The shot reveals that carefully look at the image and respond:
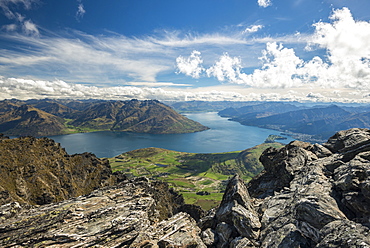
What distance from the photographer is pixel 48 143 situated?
115 metres

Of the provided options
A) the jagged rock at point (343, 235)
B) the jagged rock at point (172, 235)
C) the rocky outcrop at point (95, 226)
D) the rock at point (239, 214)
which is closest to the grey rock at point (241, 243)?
the rock at point (239, 214)

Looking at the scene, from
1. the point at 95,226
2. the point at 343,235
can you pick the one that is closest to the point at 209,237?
the point at 343,235

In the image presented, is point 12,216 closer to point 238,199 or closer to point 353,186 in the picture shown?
point 238,199

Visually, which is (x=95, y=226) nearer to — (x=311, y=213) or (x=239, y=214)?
(x=239, y=214)

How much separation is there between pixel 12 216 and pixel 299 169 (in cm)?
4876

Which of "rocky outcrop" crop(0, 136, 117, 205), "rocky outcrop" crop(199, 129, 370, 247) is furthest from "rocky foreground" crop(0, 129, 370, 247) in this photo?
"rocky outcrop" crop(0, 136, 117, 205)

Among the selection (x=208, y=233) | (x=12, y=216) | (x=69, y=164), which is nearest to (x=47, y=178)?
(x=69, y=164)

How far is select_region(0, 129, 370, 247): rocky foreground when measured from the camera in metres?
→ 18.3

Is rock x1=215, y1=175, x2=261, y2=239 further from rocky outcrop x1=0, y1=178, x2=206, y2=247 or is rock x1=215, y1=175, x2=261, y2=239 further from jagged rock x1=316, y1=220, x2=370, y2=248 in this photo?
jagged rock x1=316, y1=220, x2=370, y2=248

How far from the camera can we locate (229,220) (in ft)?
82.8

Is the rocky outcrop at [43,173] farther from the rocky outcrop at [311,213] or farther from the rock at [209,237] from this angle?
the rocky outcrop at [311,213]

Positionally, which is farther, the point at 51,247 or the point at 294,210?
the point at 294,210

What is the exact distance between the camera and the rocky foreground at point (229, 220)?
18.3 meters

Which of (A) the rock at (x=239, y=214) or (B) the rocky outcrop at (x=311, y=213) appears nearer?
(B) the rocky outcrop at (x=311, y=213)
